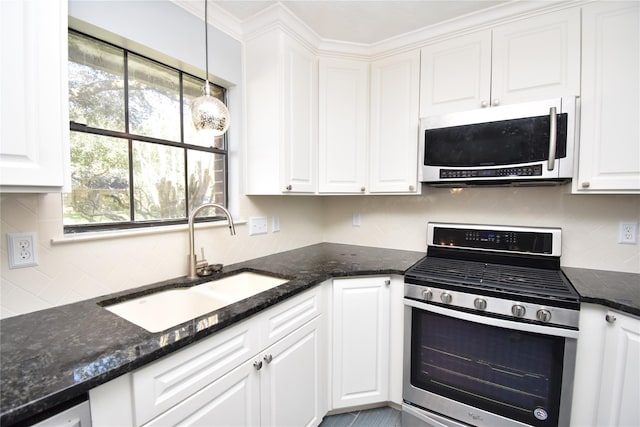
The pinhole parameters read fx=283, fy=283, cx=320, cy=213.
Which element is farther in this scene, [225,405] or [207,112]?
[207,112]

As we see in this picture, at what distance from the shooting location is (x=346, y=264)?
70.3 inches

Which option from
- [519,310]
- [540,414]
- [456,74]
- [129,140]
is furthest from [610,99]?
[129,140]

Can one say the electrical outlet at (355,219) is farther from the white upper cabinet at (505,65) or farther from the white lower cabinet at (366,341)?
the white upper cabinet at (505,65)

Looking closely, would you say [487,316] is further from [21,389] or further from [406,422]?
[21,389]

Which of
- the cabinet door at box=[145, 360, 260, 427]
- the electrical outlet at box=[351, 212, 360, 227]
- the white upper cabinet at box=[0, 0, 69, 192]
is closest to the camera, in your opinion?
the white upper cabinet at box=[0, 0, 69, 192]

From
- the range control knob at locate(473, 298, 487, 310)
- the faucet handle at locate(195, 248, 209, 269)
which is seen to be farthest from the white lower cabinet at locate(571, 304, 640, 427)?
the faucet handle at locate(195, 248, 209, 269)

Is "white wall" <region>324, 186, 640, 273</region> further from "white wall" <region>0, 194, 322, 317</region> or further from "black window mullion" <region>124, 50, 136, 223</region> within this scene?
"black window mullion" <region>124, 50, 136, 223</region>

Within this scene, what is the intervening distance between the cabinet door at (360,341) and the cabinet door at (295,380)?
0.43 ft

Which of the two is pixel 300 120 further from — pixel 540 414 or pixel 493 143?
pixel 540 414

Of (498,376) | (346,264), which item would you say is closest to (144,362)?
(346,264)

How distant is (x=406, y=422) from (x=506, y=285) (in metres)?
0.96

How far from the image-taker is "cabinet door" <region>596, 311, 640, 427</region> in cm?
113

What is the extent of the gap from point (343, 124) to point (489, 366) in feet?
5.46

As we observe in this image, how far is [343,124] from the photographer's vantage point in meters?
2.02
